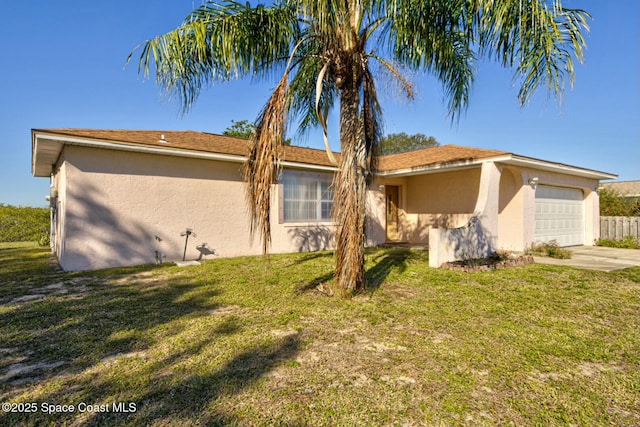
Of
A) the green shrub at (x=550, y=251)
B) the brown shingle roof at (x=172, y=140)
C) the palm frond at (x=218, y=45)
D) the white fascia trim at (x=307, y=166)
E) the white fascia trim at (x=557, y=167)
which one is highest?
the palm frond at (x=218, y=45)

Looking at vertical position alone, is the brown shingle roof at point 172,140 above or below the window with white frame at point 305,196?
above

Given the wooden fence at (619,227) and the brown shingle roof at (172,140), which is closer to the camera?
the brown shingle roof at (172,140)

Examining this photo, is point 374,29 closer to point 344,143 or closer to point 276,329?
point 344,143

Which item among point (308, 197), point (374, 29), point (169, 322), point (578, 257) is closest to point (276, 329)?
point (169, 322)

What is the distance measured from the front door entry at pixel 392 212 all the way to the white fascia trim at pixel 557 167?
5.63 m

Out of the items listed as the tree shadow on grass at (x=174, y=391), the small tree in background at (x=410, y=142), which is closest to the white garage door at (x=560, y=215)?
the tree shadow on grass at (x=174, y=391)

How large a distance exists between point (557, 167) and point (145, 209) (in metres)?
13.9

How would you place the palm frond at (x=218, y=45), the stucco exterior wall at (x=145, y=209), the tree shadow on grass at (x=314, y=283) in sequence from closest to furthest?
the palm frond at (x=218, y=45) < the tree shadow on grass at (x=314, y=283) < the stucco exterior wall at (x=145, y=209)

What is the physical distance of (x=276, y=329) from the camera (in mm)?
4199

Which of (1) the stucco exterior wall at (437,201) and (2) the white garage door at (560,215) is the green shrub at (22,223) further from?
(2) the white garage door at (560,215)

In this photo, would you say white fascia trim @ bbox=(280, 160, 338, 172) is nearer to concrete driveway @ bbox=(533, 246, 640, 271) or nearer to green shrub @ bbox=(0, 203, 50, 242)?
concrete driveway @ bbox=(533, 246, 640, 271)

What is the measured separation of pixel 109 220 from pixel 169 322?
5.38 metres

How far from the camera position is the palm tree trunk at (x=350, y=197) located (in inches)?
211

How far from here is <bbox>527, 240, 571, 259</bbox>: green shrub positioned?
10461 millimetres
